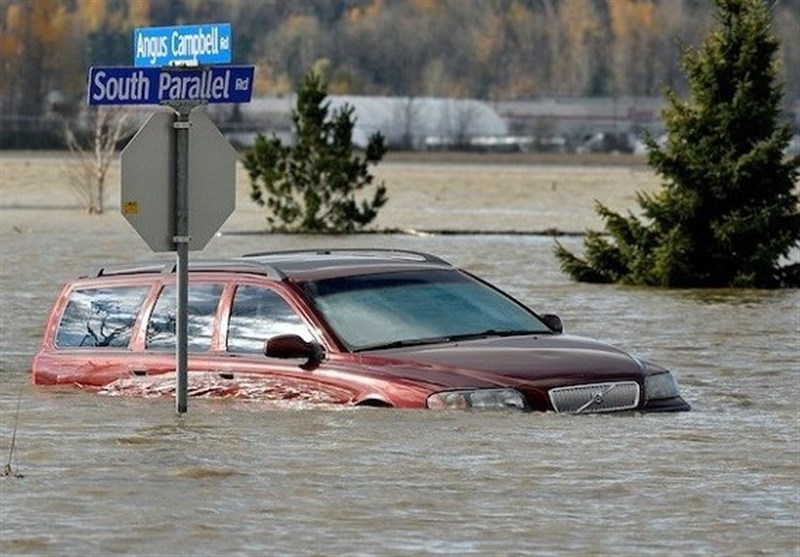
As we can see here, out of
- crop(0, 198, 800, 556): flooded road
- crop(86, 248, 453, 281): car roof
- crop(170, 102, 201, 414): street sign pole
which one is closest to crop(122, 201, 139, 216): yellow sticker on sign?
crop(170, 102, 201, 414): street sign pole

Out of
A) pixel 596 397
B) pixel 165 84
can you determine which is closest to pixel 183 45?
pixel 165 84

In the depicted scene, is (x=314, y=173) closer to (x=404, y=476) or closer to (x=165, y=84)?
(x=165, y=84)

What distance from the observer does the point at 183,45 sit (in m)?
14.4

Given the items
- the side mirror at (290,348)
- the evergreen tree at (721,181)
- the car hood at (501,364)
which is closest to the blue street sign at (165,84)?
the side mirror at (290,348)

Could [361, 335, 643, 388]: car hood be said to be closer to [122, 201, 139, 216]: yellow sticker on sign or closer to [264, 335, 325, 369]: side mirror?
[264, 335, 325, 369]: side mirror

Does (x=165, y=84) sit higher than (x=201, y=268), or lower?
higher

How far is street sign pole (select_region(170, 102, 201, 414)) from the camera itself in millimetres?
14281

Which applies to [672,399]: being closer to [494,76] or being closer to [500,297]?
[500,297]

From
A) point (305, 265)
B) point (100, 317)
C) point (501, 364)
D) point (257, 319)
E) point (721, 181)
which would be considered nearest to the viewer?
point (501, 364)

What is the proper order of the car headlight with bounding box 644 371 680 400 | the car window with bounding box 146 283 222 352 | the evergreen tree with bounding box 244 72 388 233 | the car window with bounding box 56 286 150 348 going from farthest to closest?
the evergreen tree with bounding box 244 72 388 233, the car window with bounding box 56 286 150 348, the car window with bounding box 146 283 222 352, the car headlight with bounding box 644 371 680 400

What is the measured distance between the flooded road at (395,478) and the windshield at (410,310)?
0.69 metres

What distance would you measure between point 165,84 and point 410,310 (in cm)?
196

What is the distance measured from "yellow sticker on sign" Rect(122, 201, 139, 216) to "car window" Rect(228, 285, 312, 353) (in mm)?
897

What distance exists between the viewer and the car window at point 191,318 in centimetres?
1505
